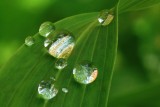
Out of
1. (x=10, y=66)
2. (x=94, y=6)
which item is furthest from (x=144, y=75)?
(x=10, y=66)

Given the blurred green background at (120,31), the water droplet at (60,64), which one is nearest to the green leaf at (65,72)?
the water droplet at (60,64)

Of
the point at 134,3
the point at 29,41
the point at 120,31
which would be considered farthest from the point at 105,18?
the point at 120,31

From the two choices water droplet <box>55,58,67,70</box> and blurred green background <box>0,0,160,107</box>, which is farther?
blurred green background <box>0,0,160,107</box>

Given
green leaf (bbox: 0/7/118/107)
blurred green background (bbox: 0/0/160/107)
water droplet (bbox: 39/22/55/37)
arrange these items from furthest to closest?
blurred green background (bbox: 0/0/160/107) < water droplet (bbox: 39/22/55/37) < green leaf (bbox: 0/7/118/107)

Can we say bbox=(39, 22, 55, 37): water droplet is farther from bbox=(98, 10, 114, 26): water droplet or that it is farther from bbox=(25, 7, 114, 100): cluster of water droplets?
bbox=(98, 10, 114, 26): water droplet

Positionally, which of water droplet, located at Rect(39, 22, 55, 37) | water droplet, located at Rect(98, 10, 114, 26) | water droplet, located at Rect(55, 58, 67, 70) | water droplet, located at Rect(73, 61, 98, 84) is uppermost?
water droplet, located at Rect(39, 22, 55, 37)

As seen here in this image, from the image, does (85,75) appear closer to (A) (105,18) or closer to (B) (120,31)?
(A) (105,18)

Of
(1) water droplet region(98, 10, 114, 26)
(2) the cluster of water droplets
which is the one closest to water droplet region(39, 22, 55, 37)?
(2) the cluster of water droplets
